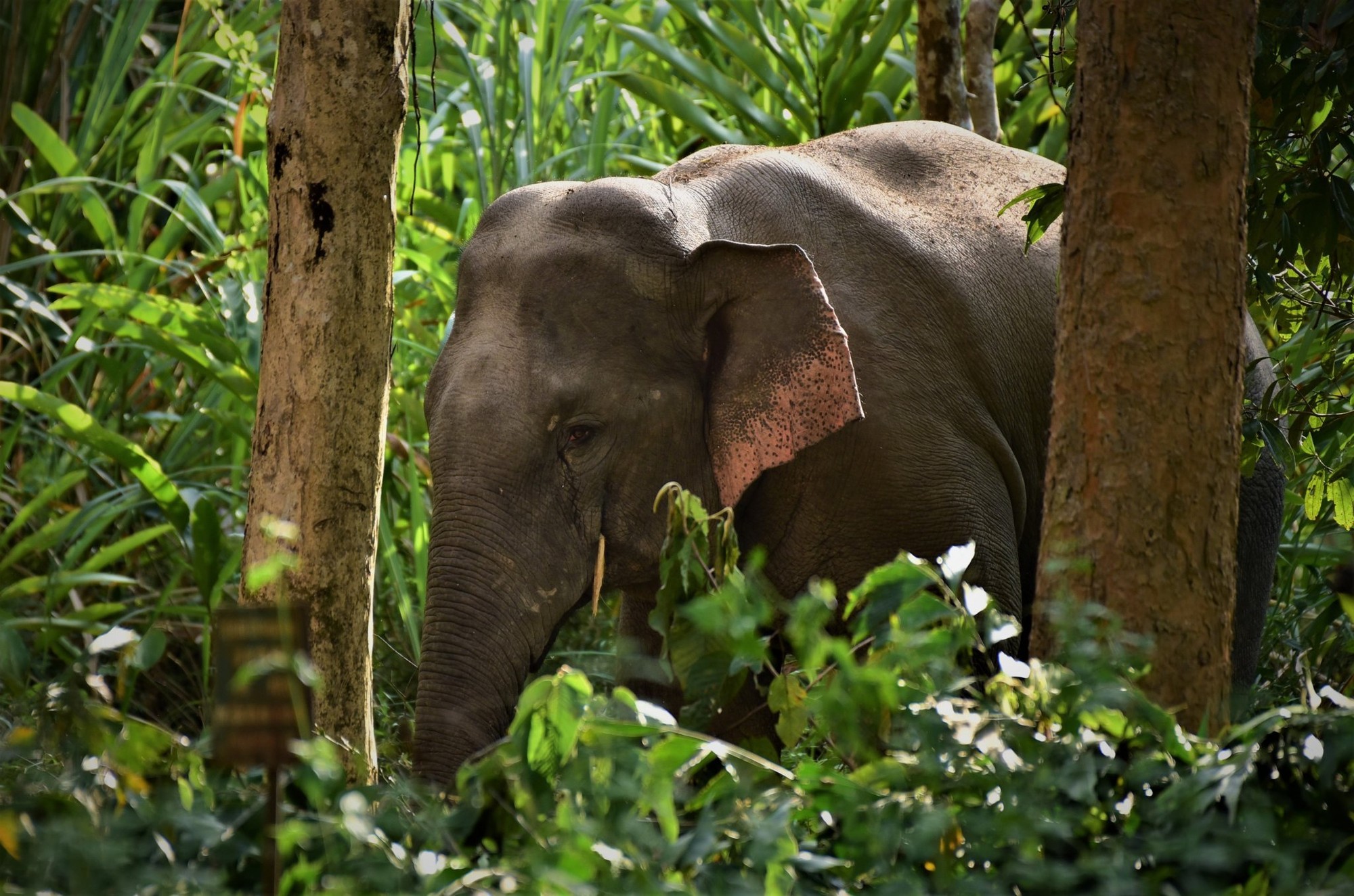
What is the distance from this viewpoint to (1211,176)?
1.97 meters

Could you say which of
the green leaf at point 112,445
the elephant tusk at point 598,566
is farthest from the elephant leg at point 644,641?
the green leaf at point 112,445

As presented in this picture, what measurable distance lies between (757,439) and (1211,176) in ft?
4.36

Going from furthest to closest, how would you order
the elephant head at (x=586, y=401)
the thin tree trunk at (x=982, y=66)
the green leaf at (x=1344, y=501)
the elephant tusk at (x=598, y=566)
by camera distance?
the thin tree trunk at (x=982, y=66), the green leaf at (x=1344, y=501), the elephant tusk at (x=598, y=566), the elephant head at (x=586, y=401)

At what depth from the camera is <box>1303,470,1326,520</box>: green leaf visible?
3.62m

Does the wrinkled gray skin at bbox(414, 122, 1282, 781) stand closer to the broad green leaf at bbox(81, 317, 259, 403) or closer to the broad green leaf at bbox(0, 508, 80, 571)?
the broad green leaf at bbox(81, 317, 259, 403)

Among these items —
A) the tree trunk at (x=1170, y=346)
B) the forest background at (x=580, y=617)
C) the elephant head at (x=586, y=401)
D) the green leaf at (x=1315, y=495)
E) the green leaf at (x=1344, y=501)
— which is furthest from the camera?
the green leaf at (x=1315, y=495)

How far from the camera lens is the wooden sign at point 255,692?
123 centimetres

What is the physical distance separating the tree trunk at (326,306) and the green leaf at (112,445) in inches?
46.2

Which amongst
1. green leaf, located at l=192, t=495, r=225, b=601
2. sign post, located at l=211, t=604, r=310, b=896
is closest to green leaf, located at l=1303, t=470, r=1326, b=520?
green leaf, located at l=192, t=495, r=225, b=601

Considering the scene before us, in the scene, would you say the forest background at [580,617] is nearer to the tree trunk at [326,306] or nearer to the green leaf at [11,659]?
the green leaf at [11,659]

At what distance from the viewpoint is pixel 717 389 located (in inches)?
127

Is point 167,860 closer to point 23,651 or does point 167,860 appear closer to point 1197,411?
point 23,651

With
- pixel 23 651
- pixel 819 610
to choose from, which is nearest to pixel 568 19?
pixel 23 651

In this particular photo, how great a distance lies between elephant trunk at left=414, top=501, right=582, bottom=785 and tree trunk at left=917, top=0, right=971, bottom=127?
2247mm
